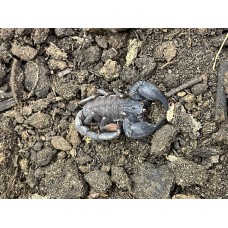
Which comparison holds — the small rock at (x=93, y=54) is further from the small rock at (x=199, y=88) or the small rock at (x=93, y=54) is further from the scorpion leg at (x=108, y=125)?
the small rock at (x=199, y=88)

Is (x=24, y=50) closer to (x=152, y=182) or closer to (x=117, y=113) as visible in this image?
(x=117, y=113)

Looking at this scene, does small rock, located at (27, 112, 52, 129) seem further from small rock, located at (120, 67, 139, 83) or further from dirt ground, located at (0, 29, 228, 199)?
small rock, located at (120, 67, 139, 83)

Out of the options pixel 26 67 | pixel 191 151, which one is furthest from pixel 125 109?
pixel 26 67

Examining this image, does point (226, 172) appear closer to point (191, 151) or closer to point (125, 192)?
point (191, 151)

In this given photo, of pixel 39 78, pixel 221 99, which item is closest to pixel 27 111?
pixel 39 78

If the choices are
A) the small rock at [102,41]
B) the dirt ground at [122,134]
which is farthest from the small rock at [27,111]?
the small rock at [102,41]

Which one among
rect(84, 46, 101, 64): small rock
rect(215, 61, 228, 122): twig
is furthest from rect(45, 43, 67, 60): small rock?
rect(215, 61, 228, 122): twig
